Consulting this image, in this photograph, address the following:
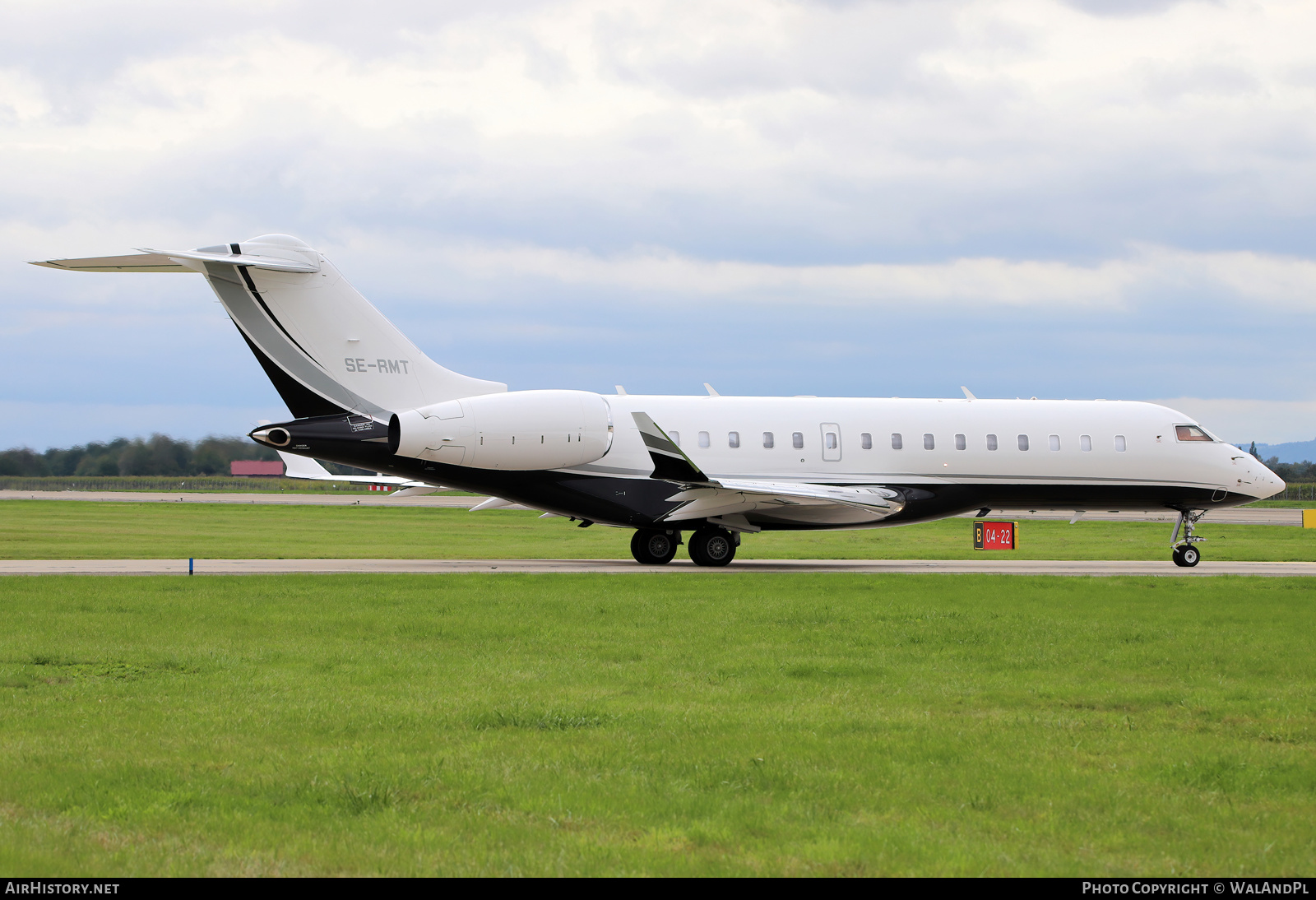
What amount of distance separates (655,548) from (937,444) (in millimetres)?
6569

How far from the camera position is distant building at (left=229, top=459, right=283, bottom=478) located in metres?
73.4

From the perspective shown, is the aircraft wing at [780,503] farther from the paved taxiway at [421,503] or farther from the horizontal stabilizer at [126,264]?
the paved taxiway at [421,503]

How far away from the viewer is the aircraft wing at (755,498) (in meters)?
23.1

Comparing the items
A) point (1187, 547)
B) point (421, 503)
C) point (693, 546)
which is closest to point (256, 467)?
point (421, 503)

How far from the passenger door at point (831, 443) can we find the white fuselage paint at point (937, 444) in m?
0.03

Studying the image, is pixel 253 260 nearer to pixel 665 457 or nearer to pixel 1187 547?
pixel 665 457

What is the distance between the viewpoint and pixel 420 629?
13469mm

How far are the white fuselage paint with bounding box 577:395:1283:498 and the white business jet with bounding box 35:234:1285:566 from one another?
0.13 feet

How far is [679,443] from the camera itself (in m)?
24.9

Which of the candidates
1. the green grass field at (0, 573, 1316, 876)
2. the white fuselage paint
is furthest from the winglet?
the green grass field at (0, 573, 1316, 876)

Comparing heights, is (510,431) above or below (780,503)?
above

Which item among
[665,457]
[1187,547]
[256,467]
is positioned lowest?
[1187,547]

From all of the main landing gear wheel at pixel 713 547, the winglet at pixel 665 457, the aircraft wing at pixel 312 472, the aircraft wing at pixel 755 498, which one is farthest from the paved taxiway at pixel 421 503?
the winglet at pixel 665 457

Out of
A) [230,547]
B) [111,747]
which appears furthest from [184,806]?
[230,547]
